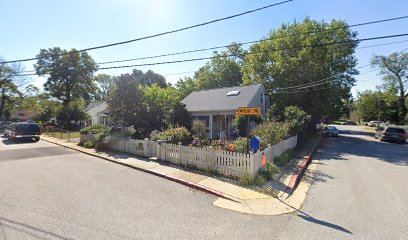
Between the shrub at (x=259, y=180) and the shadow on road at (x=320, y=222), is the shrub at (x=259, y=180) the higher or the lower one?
the higher one

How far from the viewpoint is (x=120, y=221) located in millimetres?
5363

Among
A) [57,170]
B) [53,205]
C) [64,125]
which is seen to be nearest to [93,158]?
[57,170]

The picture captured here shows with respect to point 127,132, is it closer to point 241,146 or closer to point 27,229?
point 241,146

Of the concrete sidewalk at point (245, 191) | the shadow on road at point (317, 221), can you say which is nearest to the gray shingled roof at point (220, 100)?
the concrete sidewalk at point (245, 191)

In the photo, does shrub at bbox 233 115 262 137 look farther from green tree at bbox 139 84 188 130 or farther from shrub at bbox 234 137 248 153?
shrub at bbox 234 137 248 153

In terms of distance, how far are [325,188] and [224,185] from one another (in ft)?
11.0

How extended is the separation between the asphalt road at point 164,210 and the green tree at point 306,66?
60.3 ft

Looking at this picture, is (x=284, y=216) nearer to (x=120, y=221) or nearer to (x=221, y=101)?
(x=120, y=221)

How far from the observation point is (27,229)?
16.0 feet

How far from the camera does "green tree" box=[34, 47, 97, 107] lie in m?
42.0

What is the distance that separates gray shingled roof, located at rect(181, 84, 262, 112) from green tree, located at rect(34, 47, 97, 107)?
24.7 m

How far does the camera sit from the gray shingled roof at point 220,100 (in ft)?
69.9

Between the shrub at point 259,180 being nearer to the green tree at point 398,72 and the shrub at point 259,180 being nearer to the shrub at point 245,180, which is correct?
the shrub at point 245,180

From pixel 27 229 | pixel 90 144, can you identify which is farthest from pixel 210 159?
pixel 90 144
